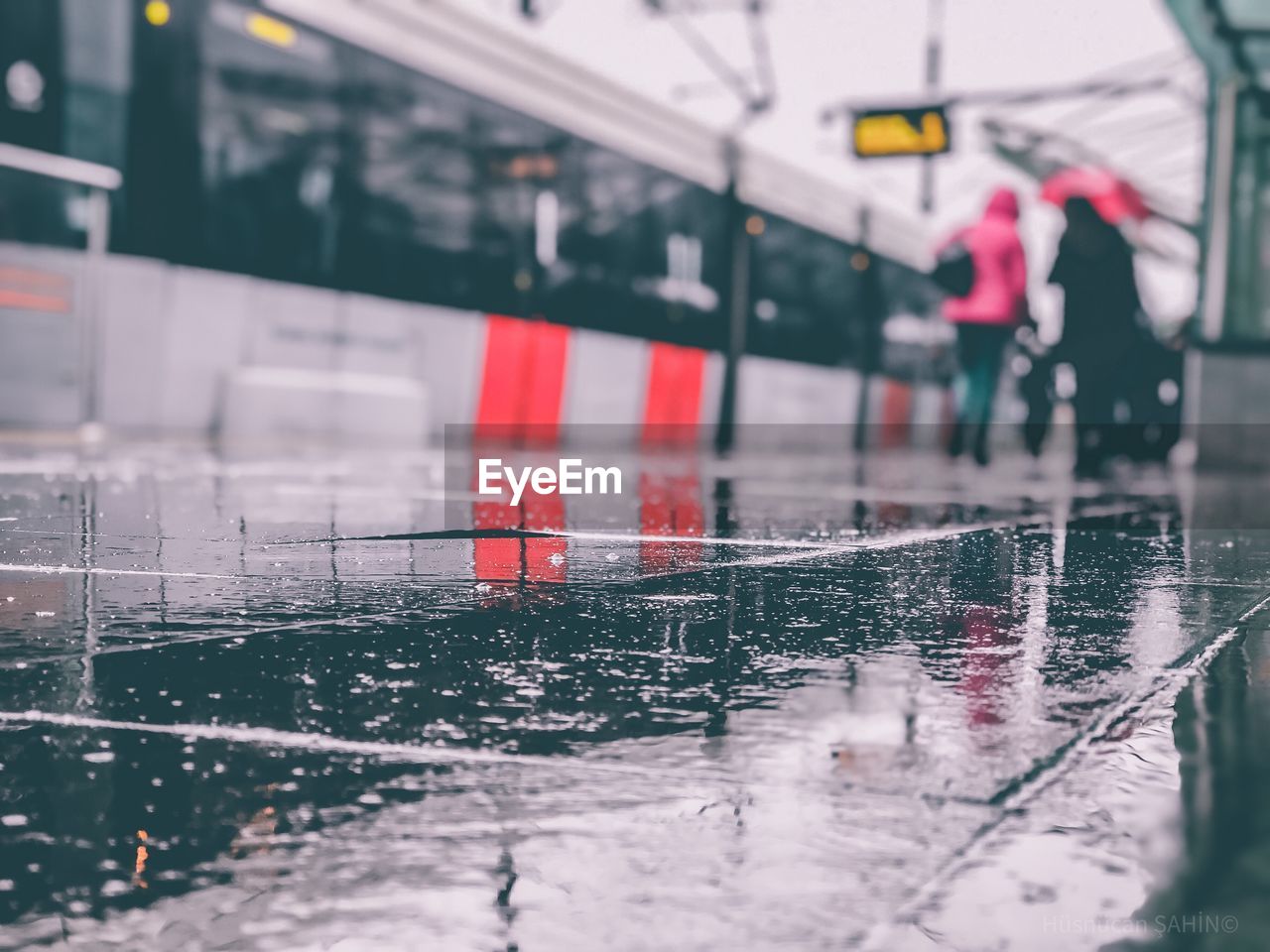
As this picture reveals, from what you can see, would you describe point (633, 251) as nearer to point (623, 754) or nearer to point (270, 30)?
point (270, 30)

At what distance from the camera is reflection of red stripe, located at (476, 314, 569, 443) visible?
13.3 meters

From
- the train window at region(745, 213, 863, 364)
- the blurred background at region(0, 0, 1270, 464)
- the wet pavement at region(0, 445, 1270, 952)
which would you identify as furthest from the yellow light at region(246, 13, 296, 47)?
the wet pavement at region(0, 445, 1270, 952)

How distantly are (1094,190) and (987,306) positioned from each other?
37.8 inches

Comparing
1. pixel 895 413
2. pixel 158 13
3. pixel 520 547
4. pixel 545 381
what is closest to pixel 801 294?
pixel 895 413

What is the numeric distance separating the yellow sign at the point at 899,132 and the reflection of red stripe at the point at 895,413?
12.2ft

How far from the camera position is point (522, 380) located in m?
13.8

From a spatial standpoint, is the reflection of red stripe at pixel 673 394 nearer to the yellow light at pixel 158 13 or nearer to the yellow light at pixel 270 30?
the yellow light at pixel 270 30

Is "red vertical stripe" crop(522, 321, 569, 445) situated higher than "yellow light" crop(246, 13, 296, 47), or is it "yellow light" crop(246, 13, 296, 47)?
"yellow light" crop(246, 13, 296, 47)

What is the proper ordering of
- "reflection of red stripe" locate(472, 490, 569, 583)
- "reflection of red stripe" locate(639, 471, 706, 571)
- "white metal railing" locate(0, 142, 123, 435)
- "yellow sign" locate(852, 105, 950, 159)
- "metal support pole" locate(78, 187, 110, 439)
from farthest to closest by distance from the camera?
"yellow sign" locate(852, 105, 950, 159), "metal support pole" locate(78, 187, 110, 439), "white metal railing" locate(0, 142, 123, 435), "reflection of red stripe" locate(639, 471, 706, 571), "reflection of red stripe" locate(472, 490, 569, 583)

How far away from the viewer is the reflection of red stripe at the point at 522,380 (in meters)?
13.3

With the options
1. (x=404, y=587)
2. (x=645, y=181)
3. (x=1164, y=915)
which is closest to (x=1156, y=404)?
(x=645, y=181)

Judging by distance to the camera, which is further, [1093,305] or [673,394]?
[673,394]

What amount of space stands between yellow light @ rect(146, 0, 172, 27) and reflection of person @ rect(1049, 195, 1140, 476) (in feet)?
18.6

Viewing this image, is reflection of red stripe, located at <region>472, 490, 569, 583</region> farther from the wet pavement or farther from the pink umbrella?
the pink umbrella
